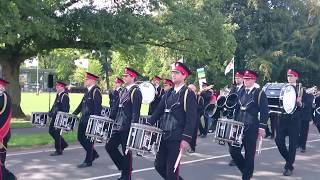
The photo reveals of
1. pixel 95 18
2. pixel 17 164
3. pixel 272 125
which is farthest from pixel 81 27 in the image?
pixel 17 164

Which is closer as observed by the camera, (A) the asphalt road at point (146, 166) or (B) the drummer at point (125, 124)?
(B) the drummer at point (125, 124)

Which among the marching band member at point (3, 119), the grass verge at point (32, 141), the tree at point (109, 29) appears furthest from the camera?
the tree at point (109, 29)

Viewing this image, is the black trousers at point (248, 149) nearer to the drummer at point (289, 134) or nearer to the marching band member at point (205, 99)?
the drummer at point (289, 134)

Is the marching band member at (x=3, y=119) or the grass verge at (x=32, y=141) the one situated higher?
the marching band member at (x=3, y=119)

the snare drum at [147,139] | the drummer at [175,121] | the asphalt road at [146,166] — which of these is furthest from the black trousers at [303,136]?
the snare drum at [147,139]

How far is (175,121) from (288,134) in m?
4.17

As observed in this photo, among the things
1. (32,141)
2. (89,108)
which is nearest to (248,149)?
(89,108)

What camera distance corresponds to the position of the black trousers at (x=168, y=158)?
6.52 meters

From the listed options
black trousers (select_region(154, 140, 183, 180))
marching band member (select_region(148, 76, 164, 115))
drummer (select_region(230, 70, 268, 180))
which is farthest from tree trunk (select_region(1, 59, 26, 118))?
black trousers (select_region(154, 140, 183, 180))

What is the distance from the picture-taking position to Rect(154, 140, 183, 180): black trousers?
652 cm

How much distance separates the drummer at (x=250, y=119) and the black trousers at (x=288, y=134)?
149cm

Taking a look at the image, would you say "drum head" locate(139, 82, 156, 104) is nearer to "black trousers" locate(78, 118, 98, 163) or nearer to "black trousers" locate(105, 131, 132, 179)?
"black trousers" locate(78, 118, 98, 163)

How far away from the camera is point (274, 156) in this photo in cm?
1256

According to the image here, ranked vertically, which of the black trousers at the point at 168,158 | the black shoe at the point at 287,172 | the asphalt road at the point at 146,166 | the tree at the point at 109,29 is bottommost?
the asphalt road at the point at 146,166
